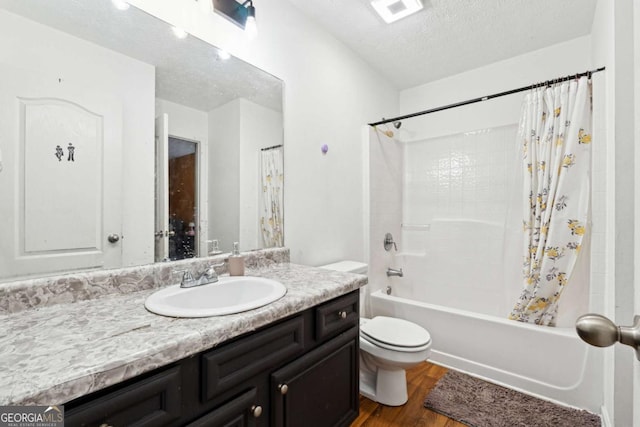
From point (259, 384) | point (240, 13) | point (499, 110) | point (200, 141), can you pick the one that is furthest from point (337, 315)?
point (499, 110)

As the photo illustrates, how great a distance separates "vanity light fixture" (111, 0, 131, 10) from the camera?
1.08 metres

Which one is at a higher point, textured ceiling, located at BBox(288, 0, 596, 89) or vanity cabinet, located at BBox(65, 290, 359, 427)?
textured ceiling, located at BBox(288, 0, 596, 89)

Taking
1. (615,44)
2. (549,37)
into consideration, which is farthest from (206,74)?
(549,37)

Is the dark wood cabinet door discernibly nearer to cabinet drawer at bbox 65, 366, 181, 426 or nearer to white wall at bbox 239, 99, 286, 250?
cabinet drawer at bbox 65, 366, 181, 426

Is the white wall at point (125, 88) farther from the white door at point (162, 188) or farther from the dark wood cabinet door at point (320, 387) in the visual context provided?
the dark wood cabinet door at point (320, 387)

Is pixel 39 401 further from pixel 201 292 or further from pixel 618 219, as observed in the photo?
pixel 618 219

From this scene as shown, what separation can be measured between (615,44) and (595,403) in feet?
5.86

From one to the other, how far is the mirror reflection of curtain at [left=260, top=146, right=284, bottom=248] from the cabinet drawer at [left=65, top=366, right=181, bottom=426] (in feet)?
3.21

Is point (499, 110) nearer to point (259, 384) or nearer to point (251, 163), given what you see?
point (251, 163)

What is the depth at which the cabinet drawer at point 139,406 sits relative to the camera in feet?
1.77

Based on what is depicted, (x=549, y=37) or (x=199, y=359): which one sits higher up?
(x=549, y=37)

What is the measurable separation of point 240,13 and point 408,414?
2.29 metres

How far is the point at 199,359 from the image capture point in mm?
723

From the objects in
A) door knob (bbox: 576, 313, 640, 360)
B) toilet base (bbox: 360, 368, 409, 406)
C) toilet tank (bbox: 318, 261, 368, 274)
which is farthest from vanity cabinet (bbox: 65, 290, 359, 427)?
door knob (bbox: 576, 313, 640, 360)
